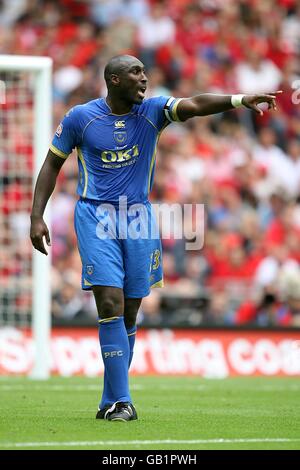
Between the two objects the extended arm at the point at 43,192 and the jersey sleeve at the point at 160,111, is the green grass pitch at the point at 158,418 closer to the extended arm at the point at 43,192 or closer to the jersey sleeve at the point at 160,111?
the extended arm at the point at 43,192

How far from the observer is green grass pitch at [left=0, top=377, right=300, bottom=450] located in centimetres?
679

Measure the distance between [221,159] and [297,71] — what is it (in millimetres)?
3214

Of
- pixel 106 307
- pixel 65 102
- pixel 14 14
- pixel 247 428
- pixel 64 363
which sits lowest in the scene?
pixel 64 363

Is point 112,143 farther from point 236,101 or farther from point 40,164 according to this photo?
point 40,164

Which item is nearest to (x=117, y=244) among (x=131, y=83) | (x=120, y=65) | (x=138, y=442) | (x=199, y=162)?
(x=131, y=83)

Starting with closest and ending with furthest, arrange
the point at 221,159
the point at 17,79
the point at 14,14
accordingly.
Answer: the point at 17,79 → the point at 221,159 → the point at 14,14

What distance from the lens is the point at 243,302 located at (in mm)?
16391

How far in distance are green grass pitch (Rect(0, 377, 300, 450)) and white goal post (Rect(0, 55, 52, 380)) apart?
921 mm

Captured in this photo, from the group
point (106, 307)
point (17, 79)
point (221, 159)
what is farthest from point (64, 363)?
point (106, 307)

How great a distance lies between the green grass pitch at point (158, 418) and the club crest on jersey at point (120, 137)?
1966 mm

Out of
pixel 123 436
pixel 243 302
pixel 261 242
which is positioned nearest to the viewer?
pixel 123 436

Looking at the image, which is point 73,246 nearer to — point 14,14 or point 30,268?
point 30,268

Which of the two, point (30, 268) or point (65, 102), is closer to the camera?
point (30, 268)

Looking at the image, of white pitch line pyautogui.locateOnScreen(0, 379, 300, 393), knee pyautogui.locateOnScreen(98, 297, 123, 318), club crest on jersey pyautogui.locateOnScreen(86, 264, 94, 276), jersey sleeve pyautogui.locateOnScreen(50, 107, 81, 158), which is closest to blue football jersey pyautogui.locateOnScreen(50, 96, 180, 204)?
Result: jersey sleeve pyautogui.locateOnScreen(50, 107, 81, 158)
